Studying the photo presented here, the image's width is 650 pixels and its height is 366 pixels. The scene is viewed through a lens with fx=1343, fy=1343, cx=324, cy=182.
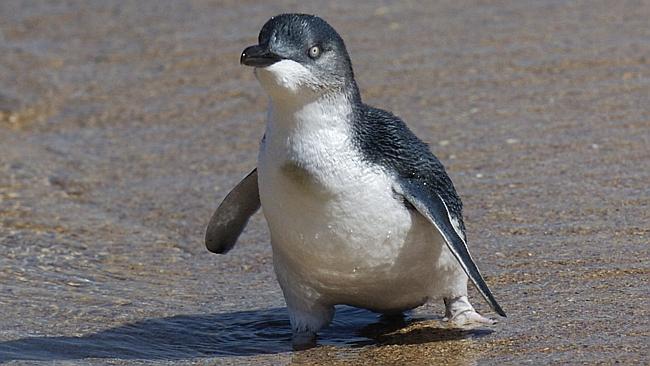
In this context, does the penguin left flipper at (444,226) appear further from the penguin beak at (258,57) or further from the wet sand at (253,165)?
the penguin beak at (258,57)

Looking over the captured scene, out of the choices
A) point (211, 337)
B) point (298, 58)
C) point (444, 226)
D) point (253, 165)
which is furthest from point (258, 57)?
point (253, 165)

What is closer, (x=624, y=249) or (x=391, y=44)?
(x=624, y=249)

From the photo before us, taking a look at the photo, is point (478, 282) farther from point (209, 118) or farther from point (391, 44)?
point (391, 44)

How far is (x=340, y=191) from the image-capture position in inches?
186

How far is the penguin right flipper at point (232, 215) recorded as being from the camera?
17.9 ft

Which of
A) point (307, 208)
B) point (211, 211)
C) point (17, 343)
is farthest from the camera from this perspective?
point (211, 211)

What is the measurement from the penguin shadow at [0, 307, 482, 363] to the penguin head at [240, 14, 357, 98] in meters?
1.06

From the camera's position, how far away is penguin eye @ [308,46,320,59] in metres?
4.71

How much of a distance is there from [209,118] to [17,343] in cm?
356

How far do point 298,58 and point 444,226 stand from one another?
79 cm

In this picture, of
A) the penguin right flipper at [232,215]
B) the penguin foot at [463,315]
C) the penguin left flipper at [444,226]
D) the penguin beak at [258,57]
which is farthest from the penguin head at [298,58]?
the penguin foot at [463,315]

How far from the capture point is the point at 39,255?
6.27 metres

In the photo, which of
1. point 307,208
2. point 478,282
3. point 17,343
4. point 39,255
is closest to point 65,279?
point 39,255

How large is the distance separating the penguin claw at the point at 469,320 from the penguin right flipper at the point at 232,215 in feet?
3.15
